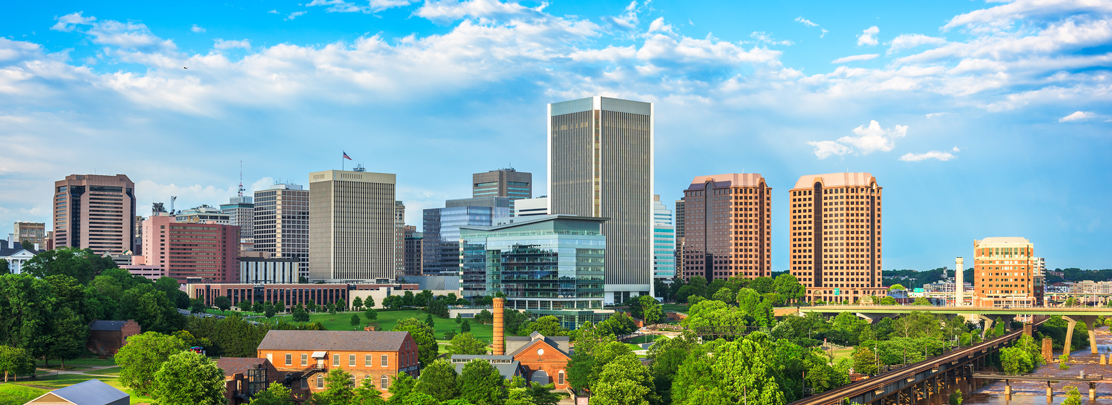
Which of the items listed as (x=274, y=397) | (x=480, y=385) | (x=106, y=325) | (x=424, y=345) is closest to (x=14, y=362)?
(x=106, y=325)

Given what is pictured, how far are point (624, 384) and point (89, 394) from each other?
55.4m

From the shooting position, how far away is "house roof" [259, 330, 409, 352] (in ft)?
420

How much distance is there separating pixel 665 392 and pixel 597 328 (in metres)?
61.9

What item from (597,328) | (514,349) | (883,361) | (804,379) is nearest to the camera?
(804,379)

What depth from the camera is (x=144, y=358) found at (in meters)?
118

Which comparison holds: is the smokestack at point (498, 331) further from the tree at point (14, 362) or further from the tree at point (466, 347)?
the tree at point (14, 362)

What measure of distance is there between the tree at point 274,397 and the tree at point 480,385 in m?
19.1

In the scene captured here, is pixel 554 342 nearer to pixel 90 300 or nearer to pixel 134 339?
pixel 134 339

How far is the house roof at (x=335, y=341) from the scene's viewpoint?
12794 centimetres

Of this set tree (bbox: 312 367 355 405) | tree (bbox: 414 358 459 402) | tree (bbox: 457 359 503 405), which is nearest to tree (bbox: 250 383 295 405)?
tree (bbox: 312 367 355 405)

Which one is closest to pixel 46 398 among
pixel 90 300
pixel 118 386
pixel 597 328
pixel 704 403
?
pixel 118 386

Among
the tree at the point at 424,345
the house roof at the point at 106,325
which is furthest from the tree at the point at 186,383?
the house roof at the point at 106,325

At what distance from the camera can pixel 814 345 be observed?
194750 millimetres

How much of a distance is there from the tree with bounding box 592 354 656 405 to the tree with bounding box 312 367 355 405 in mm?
27986
